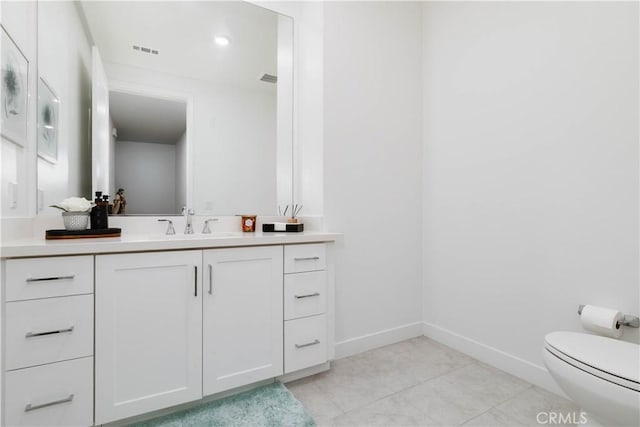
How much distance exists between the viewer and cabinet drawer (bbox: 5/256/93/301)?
1150 millimetres

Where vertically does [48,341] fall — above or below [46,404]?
above

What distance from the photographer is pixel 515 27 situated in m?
1.92

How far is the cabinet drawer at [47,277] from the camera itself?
1.15 meters

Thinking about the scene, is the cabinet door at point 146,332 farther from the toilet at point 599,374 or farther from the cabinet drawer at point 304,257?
the toilet at point 599,374

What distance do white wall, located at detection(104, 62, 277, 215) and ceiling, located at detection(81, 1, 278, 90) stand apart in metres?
0.08

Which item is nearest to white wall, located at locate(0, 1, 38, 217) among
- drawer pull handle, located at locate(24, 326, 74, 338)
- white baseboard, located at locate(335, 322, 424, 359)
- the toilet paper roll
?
drawer pull handle, located at locate(24, 326, 74, 338)

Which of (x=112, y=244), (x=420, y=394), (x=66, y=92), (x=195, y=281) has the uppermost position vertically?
(x=66, y=92)

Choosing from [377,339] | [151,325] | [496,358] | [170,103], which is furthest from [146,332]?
[496,358]

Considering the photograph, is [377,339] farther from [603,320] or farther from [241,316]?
[603,320]

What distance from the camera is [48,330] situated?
120cm

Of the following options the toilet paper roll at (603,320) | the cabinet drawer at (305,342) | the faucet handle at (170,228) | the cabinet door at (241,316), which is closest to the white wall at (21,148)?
the faucet handle at (170,228)

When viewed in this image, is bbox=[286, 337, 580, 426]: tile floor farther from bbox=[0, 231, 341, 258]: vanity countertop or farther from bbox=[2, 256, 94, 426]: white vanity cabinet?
bbox=[2, 256, 94, 426]: white vanity cabinet

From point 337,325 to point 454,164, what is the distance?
57.2 inches

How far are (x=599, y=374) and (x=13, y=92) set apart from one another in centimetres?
260
